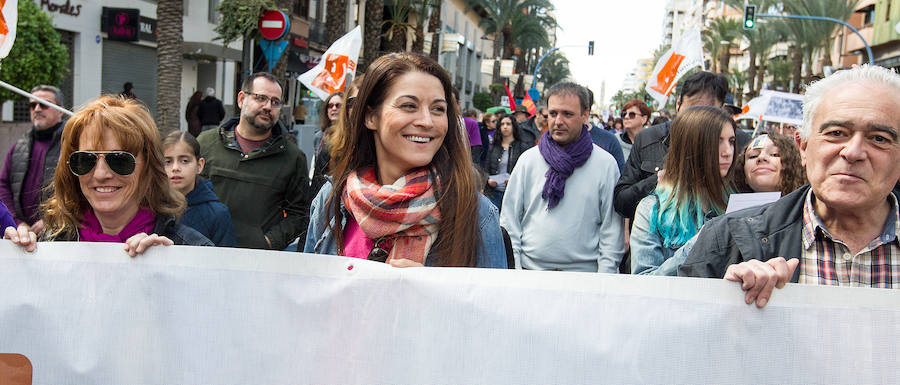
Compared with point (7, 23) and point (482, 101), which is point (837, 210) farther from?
point (482, 101)

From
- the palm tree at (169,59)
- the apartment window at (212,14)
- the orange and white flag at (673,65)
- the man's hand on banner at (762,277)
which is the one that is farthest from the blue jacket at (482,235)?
the apartment window at (212,14)

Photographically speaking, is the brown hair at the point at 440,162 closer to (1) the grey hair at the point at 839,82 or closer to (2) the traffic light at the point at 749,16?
(1) the grey hair at the point at 839,82

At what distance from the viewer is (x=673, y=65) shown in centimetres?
1109

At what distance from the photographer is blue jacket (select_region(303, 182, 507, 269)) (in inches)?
96.3

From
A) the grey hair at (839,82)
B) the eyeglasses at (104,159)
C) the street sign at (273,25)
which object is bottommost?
the eyeglasses at (104,159)

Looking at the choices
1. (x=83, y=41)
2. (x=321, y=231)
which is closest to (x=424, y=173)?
(x=321, y=231)

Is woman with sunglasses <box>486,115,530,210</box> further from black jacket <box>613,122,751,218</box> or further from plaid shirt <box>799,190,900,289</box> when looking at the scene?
plaid shirt <box>799,190,900,289</box>

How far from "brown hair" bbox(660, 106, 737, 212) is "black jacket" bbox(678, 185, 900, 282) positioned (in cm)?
140

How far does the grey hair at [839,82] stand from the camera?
6.72 ft

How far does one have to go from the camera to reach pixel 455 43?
38.6 meters

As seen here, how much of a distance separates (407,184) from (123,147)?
1065mm

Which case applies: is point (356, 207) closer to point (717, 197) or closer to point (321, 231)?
point (321, 231)

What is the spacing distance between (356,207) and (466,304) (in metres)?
0.59

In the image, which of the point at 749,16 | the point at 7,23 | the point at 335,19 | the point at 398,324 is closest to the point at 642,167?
the point at 398,324
